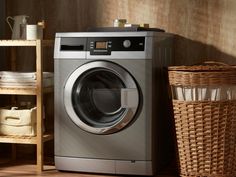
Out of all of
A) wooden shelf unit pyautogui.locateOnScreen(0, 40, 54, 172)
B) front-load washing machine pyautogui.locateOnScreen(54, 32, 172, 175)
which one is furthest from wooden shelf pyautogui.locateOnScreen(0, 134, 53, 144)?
front-load washing machine pyautogui.locateOnScreen(54, 32, 172, 175)

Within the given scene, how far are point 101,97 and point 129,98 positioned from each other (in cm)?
22

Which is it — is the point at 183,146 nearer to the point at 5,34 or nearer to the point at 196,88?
the point at 196,88

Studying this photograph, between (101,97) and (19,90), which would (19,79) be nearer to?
(19,90)

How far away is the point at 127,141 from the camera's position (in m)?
3.12

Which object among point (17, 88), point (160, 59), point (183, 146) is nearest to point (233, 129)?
point (183, 146)

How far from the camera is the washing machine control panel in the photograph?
10.1 ft

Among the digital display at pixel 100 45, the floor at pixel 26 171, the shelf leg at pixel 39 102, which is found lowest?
the floor at pixel 26 171

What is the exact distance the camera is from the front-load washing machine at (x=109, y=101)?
3068mm

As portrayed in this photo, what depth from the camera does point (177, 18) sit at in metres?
3.58

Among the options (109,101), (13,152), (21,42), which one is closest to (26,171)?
(13,152)

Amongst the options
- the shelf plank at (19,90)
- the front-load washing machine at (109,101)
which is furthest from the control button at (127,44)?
the shelf plank at (19,90)

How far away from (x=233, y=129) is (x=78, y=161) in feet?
3.19

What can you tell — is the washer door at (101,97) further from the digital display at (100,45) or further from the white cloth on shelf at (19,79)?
the white cloth on shelf at (19,79)

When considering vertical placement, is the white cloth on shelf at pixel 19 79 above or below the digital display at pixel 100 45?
below
